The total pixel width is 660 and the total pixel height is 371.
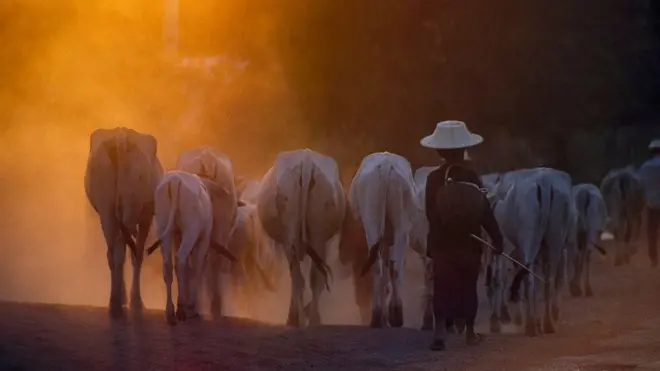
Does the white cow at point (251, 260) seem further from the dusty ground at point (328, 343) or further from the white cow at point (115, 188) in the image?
the white cow at point (115, 188)

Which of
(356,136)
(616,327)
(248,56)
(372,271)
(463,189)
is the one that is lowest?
(616,327)

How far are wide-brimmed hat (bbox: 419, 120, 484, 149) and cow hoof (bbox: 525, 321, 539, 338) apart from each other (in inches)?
30.1

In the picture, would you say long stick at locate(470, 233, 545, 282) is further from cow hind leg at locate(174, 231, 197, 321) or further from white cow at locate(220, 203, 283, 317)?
cow hind leg at locate(174, 231, 197, 321)

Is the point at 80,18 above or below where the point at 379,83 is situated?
above

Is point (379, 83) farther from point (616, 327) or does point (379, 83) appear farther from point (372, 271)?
point (616, 327)

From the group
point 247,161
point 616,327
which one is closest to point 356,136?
point 247,161

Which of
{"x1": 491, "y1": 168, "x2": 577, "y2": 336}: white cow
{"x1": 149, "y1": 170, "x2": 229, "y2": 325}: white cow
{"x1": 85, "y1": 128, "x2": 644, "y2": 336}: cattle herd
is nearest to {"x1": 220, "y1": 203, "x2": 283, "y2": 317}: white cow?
{"x1": 85, "y1": 128, "x2": 644, "y2": 336}: cattle herd

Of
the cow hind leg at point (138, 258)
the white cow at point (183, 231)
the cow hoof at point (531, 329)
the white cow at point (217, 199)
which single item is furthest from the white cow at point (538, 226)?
the cow hind leg at point (138, 258)

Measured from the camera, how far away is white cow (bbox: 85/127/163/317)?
404 cm

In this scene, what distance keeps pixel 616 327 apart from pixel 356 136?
1320 mm

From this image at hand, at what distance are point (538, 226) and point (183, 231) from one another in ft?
4.77

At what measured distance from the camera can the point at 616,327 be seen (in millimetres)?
3957

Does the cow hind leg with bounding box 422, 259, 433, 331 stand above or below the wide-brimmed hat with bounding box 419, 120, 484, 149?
below

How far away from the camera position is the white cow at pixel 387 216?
4.00 metres
